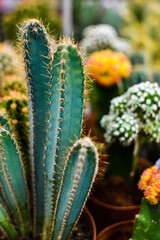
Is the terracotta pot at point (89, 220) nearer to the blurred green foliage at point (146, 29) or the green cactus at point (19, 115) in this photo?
the green cactus at point (19, 115)

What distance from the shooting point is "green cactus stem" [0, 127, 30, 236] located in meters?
0.79

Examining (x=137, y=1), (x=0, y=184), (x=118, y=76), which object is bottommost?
(x=0, y=184)

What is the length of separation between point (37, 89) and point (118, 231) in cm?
56

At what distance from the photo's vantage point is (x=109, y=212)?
1063 millimetres

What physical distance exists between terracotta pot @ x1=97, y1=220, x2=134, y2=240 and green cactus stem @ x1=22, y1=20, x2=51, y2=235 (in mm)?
242

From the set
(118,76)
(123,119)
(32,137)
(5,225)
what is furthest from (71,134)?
(118,76)

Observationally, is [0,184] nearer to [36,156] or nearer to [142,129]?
[36,156]

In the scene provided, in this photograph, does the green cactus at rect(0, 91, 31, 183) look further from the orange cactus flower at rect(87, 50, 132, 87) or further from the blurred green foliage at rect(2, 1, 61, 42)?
the blurred green foliage at rect(2, 1, 61, 42)

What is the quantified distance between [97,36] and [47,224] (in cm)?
127

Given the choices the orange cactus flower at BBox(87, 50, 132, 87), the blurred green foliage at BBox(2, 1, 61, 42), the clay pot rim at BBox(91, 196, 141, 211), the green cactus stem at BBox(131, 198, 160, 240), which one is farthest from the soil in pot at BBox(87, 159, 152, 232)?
the blurred green foliage at BBox(2, 1, 61, 42)

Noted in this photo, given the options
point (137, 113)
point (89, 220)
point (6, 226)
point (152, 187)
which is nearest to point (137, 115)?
point (137, 113)

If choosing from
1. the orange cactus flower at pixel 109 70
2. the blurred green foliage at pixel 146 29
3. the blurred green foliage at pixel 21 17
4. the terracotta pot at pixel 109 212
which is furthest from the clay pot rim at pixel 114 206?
the blurred green foliage at pixel 146 29

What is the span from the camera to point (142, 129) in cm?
101

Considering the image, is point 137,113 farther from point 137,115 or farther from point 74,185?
point 74,185
